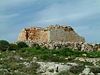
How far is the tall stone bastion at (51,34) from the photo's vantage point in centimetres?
5644

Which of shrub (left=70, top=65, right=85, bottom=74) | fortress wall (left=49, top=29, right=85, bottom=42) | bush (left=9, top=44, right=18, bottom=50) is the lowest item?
shrub (left=70, top=65, right=85, bottom=74)

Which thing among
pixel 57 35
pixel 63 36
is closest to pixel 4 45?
pixel 57 35

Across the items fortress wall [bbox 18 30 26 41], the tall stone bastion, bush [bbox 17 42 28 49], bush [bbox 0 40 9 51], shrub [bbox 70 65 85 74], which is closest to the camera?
shrub [bbox 70 65 85 74]

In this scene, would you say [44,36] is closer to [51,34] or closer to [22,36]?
[51,34]

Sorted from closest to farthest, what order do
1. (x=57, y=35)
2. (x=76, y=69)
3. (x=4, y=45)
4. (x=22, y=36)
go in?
(x=76, y=69), (x=4, y=45), (x=57, y=35), (x=22, y=36)

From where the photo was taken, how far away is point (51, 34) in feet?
185

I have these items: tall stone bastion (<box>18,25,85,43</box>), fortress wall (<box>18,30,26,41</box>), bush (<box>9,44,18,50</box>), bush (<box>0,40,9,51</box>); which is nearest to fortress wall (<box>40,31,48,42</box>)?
tall stone bastion (<box>18,25,85,43</box>)

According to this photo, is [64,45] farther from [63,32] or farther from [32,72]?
[32,72]

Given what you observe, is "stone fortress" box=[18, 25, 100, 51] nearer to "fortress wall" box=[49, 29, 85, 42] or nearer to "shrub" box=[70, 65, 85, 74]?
"fortress wall" box=[49, 29, 85, 42]

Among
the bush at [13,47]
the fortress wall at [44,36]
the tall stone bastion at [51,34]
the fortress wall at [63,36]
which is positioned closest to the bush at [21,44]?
the bush at [13,47]

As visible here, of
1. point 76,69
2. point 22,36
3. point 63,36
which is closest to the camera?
point 76,69

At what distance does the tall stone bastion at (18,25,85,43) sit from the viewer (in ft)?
185

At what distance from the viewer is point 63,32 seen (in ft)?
187

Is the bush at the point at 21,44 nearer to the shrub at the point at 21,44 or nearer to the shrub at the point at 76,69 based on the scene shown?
the shrub at the point at 21,44
